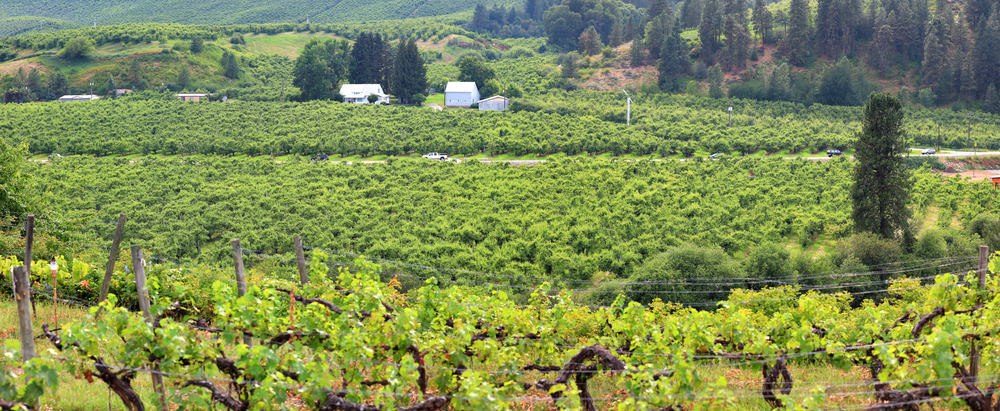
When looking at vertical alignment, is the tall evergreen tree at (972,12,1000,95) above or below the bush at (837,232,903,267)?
above

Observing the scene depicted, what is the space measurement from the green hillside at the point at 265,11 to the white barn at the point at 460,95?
9978cm

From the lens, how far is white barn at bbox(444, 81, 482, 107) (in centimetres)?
8206

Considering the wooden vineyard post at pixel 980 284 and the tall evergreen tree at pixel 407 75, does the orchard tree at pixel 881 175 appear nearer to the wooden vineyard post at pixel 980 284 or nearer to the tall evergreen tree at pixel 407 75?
the wooden vineyard post at pixel 980 284

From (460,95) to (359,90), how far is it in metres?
12.7

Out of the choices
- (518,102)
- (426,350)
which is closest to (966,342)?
(426,350)

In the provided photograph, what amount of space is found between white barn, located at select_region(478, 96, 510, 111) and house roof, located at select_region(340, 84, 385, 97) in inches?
514

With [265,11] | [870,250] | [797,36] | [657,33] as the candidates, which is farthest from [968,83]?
[265,11]

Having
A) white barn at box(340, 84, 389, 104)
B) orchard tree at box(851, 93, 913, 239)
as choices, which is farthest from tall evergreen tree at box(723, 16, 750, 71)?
orchard tree at box(851, 93, 913, 239)

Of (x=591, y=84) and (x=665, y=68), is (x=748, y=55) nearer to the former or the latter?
(x=665, y=68)

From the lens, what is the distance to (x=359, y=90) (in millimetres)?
84500

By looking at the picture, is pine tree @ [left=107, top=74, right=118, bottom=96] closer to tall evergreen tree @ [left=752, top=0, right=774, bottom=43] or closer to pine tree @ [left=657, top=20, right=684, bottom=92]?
pine tree @ [left=657, top=20, right=684, bottom=92]

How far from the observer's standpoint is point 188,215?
143ft

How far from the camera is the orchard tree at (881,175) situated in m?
33.8

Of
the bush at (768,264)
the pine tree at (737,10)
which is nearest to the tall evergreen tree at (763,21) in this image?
the pine tree at (737,10)
